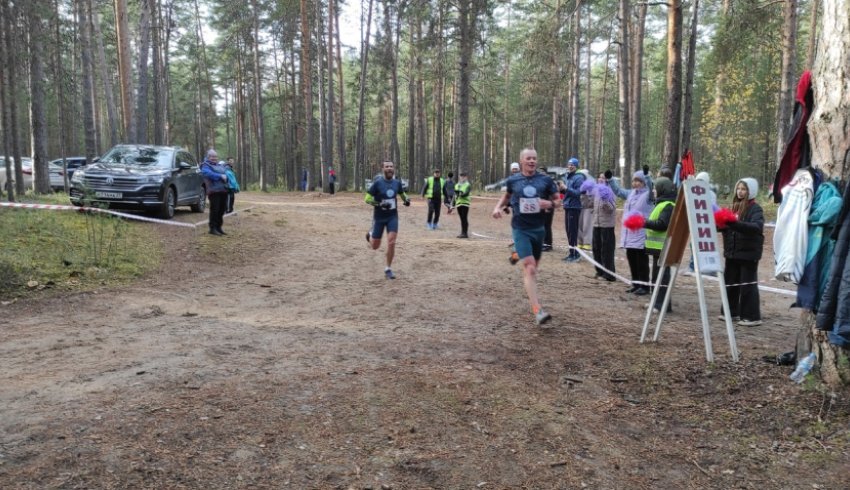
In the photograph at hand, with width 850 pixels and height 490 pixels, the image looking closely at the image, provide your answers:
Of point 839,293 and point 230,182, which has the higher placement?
point 230,182

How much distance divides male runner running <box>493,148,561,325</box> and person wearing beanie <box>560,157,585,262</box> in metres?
4.71

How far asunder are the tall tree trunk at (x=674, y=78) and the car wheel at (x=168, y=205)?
1274cm

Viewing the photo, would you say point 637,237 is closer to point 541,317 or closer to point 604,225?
point 604,225

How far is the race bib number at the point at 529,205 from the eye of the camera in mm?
6816

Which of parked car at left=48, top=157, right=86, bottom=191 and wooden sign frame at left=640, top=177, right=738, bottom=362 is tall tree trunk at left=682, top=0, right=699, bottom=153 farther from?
parked car at left=48, top=157, right=86, bottom=191

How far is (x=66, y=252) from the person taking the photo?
9.23 m

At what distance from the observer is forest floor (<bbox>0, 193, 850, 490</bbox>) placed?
3275 mm

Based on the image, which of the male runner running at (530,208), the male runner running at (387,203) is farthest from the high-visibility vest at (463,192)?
the male runner running at (530,208)

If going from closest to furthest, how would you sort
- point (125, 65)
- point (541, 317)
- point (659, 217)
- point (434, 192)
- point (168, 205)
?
point (541, 317) < point (659, 217) < point (168, 205) < point (434, 192) < point (125, 65)

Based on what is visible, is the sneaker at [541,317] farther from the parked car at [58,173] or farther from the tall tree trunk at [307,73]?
the tall tree trunk at [307,73]

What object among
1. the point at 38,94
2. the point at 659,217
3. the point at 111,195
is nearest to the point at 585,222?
the point at 659,217

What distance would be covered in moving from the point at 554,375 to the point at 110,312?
5.50 m

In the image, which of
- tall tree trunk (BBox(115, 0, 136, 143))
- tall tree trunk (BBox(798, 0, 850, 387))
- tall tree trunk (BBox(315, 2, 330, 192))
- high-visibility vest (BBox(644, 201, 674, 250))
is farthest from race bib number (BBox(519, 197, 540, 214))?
tall tree trunk (BBox(315, 2, 330, 192))

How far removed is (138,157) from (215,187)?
3415 mm
